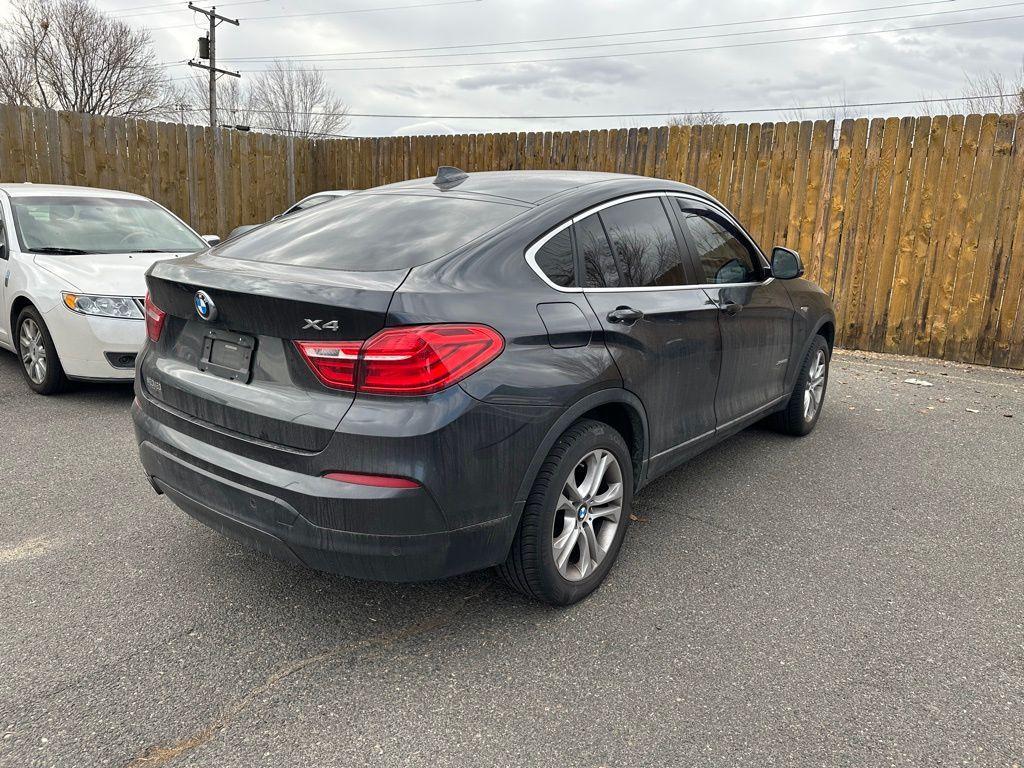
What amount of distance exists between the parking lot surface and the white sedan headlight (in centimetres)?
145

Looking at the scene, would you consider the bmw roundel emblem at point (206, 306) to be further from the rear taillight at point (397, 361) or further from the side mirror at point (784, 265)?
the side mirror at point (784, 265)

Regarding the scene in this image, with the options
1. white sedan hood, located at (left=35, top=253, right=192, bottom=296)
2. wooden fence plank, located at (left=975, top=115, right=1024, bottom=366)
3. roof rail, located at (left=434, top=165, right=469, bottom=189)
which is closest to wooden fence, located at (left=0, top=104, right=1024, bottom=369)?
wooden fence plank, located at (left=975, top=115, right=1024, bottom=366)

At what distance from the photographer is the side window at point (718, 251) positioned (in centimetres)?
378

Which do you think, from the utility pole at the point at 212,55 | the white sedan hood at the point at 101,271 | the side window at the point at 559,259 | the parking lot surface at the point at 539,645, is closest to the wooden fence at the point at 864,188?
the parking lot surface at the point at 539,645

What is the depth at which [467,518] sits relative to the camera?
2416mm

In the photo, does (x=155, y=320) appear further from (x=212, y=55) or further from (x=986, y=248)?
(x=212, y=55)

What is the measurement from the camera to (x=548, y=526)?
8.77 ft

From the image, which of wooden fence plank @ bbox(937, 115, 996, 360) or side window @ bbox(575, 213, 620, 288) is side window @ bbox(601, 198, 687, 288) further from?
wooden fence plank @ bbox(937, 115, 996, 360)

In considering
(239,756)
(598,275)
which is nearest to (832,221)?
(598,275)

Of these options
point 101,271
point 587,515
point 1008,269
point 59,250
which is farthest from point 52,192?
point 1008,269

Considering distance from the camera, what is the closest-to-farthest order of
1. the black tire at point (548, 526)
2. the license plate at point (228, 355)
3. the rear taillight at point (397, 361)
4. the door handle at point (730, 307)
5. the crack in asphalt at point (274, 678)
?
the crack in asphalt at point (274, 678)
the rear taillight at point (397, 361)
the license plate at point (228, 355)
the black tire at point (548, 526)
the door handle at point (730, 307)

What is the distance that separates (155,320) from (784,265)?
3378 millimetres

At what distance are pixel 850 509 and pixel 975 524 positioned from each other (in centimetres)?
61

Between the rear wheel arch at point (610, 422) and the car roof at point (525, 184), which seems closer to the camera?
the rear wheel arch at point (610, 422)
